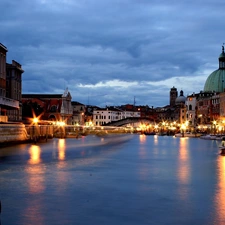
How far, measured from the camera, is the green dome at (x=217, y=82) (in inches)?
4638

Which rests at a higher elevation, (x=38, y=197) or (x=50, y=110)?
(x=50, y=110)

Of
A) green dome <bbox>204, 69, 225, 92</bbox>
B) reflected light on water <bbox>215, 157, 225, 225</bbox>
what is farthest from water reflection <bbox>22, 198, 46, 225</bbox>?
green dome <bbox>204, 69, 225, 92</bbox>

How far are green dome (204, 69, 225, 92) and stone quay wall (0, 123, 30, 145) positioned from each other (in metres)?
73.6

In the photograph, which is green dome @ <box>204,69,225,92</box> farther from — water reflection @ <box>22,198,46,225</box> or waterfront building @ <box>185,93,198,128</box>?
water reflection @ <box>22,198,46,225</box>

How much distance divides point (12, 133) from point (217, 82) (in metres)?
81.1

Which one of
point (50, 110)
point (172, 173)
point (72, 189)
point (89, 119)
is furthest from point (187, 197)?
point (89, 119)

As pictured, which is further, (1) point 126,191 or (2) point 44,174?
(2) point 44,174

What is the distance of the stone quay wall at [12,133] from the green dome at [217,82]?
73603 mm

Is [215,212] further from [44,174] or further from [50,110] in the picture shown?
[50,110]

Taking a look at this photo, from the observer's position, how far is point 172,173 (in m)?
22.7

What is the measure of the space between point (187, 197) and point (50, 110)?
3909 inches

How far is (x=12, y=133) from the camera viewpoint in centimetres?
4509

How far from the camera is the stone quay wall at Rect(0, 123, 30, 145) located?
41.0 metres

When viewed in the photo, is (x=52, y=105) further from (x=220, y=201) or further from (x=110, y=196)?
(x=220, y=201)
